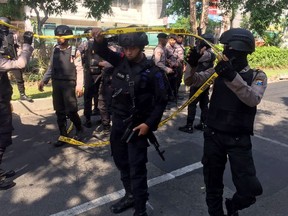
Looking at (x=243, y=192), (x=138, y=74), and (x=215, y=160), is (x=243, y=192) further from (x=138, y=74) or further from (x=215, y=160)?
(x=138, y=74)

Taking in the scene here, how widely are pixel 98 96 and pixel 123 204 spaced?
9.96ft

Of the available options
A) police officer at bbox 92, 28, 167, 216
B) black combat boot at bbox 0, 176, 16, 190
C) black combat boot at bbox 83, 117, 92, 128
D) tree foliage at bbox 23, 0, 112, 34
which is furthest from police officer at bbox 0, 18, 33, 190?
tree foliage at bbox 23, 0, 112, 34

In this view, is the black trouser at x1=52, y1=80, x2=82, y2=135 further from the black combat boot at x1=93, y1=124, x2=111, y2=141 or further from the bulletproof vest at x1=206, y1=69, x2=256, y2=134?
the bulletproof vest at x1=206, y1=69, x2=256, y2=134

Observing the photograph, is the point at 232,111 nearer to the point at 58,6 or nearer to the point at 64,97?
the point at 64,97

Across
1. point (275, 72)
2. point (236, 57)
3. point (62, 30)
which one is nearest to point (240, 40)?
point (236, 57)

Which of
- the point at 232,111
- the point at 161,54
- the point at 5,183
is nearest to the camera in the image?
the point at 232,111

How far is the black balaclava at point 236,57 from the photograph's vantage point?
254 cm

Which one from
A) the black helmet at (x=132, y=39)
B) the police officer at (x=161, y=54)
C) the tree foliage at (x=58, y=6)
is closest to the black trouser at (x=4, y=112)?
the black helmet at (x=132, y=39)

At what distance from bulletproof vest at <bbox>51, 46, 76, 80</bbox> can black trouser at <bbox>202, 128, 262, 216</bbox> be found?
266 cm

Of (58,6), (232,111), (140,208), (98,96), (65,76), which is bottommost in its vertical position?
(140,208)

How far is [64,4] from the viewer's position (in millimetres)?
12211

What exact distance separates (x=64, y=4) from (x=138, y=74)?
10531 millimetres

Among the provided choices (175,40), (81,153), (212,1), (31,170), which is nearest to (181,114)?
(175,40)

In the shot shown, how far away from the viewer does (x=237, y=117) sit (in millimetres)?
2598
